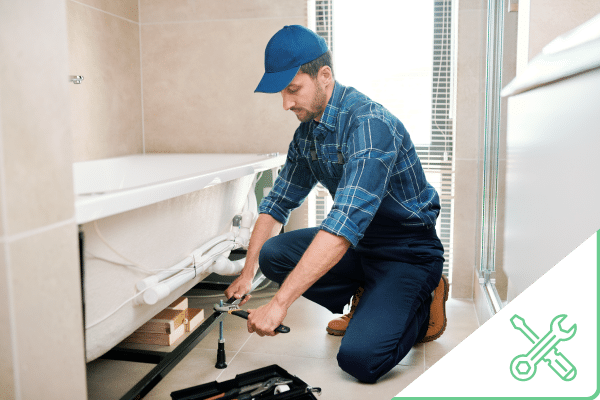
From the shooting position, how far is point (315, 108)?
5.28ft

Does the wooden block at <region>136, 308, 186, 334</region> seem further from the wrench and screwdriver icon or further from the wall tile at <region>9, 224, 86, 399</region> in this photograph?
the wrench and screwdriver icon

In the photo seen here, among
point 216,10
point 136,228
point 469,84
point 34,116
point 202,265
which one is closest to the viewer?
point 34,116

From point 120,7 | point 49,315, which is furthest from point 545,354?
point 120,7

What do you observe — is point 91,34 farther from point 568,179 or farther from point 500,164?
point 568,179

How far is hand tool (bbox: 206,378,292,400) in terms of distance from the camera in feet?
4.28

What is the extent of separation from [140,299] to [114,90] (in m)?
1.65

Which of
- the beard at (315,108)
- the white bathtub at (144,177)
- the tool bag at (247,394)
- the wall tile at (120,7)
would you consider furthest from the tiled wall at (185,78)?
the tool bag at (247,394)

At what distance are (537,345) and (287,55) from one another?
1.11 meters

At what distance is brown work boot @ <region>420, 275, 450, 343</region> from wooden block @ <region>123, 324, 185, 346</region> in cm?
89

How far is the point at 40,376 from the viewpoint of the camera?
2.48 ft

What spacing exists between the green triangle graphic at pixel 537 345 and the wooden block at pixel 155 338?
1.19m

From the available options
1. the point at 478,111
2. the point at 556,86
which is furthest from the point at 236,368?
the point at 478,111

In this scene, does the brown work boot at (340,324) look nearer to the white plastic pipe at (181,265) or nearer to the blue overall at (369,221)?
the blue overall at (369,221)

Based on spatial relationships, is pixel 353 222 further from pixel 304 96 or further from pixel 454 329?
pixel 454 329
